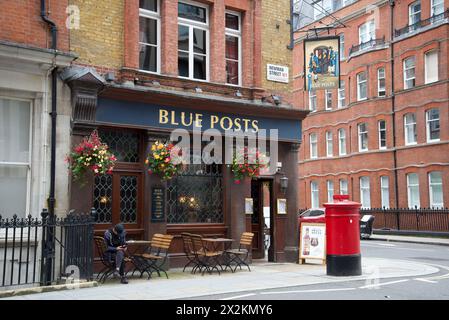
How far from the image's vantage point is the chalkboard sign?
13.1m

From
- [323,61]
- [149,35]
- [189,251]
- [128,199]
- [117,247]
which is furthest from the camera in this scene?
[323,61]

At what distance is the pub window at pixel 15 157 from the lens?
1142 centimetres

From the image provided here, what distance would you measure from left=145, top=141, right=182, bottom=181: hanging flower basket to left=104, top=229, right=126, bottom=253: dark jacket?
216cm

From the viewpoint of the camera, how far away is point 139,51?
13.6m

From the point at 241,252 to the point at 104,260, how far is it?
354cm

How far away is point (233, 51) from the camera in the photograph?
51.0ft

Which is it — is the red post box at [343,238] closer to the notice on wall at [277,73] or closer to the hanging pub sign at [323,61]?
the notice on wall at [277,73]

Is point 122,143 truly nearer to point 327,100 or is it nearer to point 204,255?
point 204,255

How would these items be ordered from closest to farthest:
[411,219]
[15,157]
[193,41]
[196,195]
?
[15,157] < [196,195] < [193,41] < [411,219]

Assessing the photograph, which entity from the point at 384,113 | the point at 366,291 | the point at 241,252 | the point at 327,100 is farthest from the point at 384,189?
the point at 366,291

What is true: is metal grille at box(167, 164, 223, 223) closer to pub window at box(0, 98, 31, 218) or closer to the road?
pub window at box(0, 98, 31, 218)

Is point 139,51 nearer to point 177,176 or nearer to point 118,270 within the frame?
point 177,176

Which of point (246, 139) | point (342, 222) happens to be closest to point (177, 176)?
point (246, 139)

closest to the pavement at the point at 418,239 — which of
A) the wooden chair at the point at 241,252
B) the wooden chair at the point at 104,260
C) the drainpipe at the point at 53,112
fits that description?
the wooden chair at the point at 241,252
